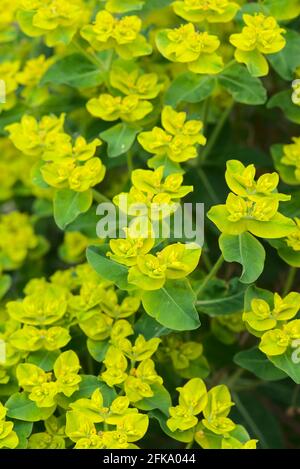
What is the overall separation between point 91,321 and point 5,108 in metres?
0.55

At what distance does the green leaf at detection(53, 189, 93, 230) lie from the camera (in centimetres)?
157

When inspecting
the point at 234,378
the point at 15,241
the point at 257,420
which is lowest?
the point at 257,420

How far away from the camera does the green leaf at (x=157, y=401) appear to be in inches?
57.7

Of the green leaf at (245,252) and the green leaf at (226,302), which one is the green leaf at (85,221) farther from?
the green leaf at (245,252)

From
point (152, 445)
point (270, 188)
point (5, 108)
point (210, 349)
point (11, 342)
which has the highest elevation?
point (270, 188)

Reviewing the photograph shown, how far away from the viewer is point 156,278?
139 centimetres

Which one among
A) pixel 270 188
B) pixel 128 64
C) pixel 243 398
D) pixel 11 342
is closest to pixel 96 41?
pixel 128 64

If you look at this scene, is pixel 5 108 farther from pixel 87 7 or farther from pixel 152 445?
pixel 152 445

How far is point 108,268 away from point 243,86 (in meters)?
0.46

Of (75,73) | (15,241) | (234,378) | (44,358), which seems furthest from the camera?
(15,241)

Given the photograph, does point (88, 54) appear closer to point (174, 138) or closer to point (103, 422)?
point (174, 138)

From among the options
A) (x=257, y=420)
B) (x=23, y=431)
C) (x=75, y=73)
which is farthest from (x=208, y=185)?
(x=23, y=431)

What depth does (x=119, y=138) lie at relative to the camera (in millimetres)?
1662

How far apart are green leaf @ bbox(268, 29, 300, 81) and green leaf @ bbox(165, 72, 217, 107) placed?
0.40 ft
